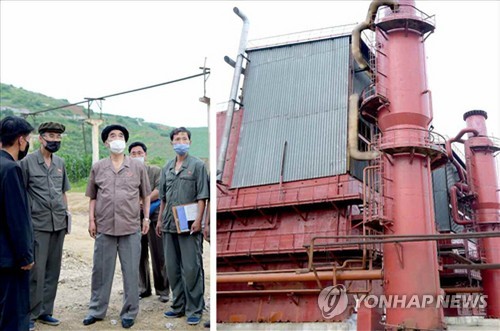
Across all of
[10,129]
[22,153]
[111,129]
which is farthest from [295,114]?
[10,129]

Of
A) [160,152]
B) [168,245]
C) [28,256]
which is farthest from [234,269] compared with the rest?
[28,256]

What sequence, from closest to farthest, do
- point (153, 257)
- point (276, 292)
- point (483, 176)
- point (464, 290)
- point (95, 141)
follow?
point (153, 257) < point (95, 141) < point (276, 292) < point (464, 290) < point (483, 176)

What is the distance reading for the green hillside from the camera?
1304cm

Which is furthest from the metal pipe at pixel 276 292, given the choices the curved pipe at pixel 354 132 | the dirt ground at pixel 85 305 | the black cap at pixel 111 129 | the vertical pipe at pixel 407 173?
the black cap at pixel 111 129

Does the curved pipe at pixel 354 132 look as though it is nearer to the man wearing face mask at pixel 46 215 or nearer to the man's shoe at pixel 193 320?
the man's shoe at pixel 193 320

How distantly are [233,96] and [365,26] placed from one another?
6142mm

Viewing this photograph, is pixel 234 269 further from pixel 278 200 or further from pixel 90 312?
Answer: pixel 90 312

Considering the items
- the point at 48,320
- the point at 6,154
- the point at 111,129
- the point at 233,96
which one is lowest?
the point at 48,320

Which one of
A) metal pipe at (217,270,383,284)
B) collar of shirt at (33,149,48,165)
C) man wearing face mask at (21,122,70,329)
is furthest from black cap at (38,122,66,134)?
metal pipe at (217,270,383,284)

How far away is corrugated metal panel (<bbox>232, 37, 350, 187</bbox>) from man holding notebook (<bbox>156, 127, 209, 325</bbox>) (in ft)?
35.9

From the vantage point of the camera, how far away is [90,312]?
7.25m

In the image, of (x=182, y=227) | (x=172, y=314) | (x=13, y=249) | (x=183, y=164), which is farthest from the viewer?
(x=183, y=164)

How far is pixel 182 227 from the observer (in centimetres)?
745

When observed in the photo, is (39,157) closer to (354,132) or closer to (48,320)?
(48,320)
